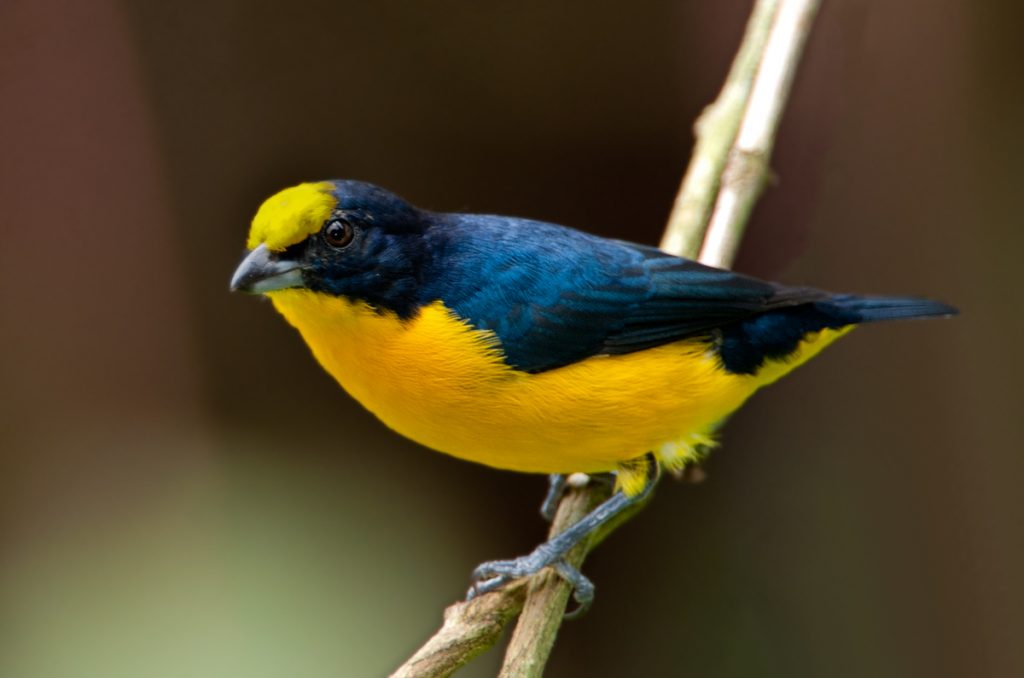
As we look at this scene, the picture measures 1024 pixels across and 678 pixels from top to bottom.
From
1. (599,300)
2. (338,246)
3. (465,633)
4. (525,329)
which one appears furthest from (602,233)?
(465,633)

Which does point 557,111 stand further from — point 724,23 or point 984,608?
point 984,608

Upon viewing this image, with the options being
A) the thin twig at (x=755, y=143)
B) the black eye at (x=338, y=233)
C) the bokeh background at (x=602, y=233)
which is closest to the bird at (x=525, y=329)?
the black eye at (x=338, y=233)

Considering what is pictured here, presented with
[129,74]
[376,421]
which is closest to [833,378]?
[376,421]

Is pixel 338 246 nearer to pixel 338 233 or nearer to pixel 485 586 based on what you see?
pixel 338 233

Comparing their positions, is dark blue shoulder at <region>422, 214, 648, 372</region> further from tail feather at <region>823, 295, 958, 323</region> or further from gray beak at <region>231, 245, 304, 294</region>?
tail feather at <region>823, 295, 958, 323</region>

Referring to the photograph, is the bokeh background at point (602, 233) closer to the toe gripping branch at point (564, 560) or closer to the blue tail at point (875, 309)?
the toe gripping branch at point (564, 560)

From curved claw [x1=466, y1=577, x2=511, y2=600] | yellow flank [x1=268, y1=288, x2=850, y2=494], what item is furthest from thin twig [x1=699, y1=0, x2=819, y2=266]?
curved claw [x1=466, y1=577, x2=511, y2=600]

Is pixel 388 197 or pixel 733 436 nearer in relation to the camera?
pixel 388 197

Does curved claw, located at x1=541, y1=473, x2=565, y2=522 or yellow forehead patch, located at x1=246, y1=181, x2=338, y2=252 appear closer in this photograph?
yellow forehead patch, located at x1=246, y1=181, x2=338, y2=252
